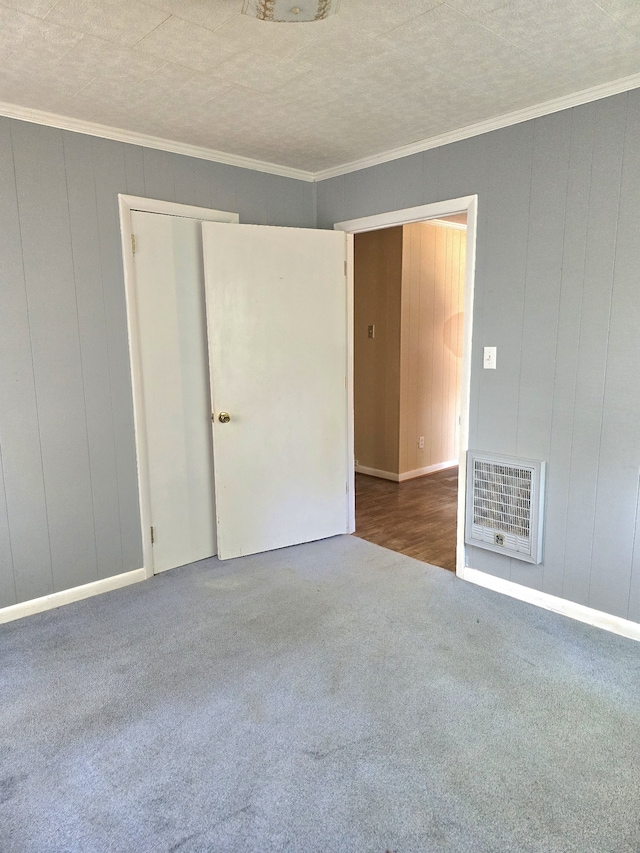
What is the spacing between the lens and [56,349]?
2701 mm

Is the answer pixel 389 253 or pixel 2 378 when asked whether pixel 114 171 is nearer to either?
pixel 2 378

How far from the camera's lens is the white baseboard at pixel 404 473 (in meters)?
5.26

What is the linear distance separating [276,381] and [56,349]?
1.26 m

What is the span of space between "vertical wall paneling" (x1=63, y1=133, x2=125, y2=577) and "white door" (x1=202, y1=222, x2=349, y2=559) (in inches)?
23.2

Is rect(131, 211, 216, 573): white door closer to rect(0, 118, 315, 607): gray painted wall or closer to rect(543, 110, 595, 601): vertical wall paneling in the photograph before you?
rect(0, 118, 315, 607): gray painted wall

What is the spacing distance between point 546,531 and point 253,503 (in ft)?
5.61

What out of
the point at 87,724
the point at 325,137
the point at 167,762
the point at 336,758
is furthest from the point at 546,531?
the point at 325,137

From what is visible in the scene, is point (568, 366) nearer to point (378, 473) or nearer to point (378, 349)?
point (378, 349)

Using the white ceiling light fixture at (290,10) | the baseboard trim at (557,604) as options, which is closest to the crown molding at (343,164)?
the white ceiling light fixture at (290,10)

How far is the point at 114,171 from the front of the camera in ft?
9.15

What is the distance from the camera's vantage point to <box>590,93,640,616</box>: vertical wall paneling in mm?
2279

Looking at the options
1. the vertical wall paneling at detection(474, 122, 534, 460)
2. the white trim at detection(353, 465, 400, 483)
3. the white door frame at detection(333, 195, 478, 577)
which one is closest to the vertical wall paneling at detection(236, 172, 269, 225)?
the white door frame at detection(333, 195, 478, 577)

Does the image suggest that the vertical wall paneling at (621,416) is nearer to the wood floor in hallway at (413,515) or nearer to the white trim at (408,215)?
the white trim at (408,215)

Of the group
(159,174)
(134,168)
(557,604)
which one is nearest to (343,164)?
(159,174)
